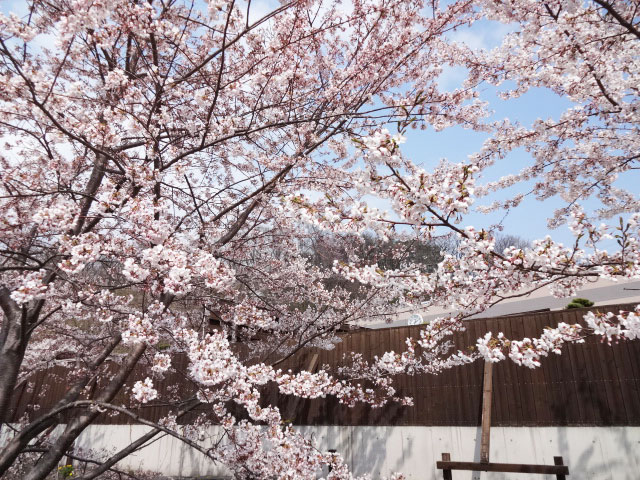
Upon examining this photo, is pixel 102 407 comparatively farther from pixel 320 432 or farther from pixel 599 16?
pixel 599 16

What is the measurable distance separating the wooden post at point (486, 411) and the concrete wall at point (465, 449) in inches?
11.3

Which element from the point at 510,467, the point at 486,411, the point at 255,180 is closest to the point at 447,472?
the point at 510,467

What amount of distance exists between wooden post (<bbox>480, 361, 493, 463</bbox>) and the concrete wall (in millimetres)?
287

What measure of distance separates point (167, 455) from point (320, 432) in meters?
3.92

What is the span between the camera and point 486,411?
19.4 feet

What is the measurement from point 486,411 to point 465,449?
2.34 feet

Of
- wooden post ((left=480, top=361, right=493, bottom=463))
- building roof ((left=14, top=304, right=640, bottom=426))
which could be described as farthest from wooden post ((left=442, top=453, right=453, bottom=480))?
building roof ((left=14, top=304, right=640, bottom=426))

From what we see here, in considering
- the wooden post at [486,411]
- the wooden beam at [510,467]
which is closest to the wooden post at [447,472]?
the wooden beam at [510,467]

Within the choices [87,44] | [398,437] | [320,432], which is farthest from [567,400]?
[87,44]

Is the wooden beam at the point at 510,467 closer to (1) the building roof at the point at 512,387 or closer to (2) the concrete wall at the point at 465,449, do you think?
(2) the concrete wall at the point at 465,449

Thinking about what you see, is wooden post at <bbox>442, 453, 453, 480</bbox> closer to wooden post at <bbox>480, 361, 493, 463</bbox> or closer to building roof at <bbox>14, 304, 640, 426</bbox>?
wooden post at <bbox>480, 361, 493, 463</bbox>

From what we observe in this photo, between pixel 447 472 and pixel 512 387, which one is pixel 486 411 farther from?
pixel 447 472

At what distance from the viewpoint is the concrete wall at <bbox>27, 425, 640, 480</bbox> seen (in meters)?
5.11

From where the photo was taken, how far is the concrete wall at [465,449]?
511 centimetres
